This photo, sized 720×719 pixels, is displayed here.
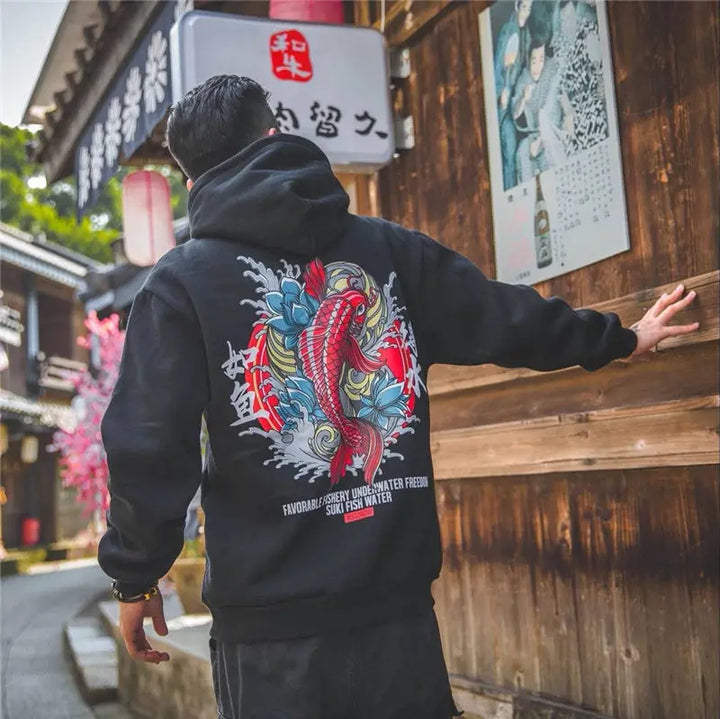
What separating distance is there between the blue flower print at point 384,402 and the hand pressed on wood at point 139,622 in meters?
0.70

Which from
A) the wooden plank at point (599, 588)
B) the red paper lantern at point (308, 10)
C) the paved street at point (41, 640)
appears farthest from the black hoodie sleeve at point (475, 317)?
the paved street at point (41, 640)

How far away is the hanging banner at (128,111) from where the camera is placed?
6.49 metres

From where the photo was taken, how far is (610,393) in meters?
3.70

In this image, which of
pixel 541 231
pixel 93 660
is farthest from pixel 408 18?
pixel 93 660

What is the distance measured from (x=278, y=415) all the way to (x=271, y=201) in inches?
20.6

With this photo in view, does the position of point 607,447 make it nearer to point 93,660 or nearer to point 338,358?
point 338,358

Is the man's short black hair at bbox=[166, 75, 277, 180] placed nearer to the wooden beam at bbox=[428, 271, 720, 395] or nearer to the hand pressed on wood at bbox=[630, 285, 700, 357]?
the hand pressed on wood at bbox=[630, 285, 700, 357]

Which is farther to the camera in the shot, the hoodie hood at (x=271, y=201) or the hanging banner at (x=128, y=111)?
the hanging banner at (x=128, y=111)

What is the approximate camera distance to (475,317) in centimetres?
266

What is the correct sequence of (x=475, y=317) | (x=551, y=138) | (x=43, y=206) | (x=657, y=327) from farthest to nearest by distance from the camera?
1. (x=43, y=206)
2. (x=551, y=138)
3. (x=657, y=327)
4. (x=475, y=317)

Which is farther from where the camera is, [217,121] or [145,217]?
[145,217]

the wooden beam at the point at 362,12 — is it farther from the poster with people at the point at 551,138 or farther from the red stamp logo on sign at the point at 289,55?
the poster with people at the point at 551,138

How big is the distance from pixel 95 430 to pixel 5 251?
1332 centimetres

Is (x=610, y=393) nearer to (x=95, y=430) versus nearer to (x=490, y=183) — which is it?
(x=490, y=183)
